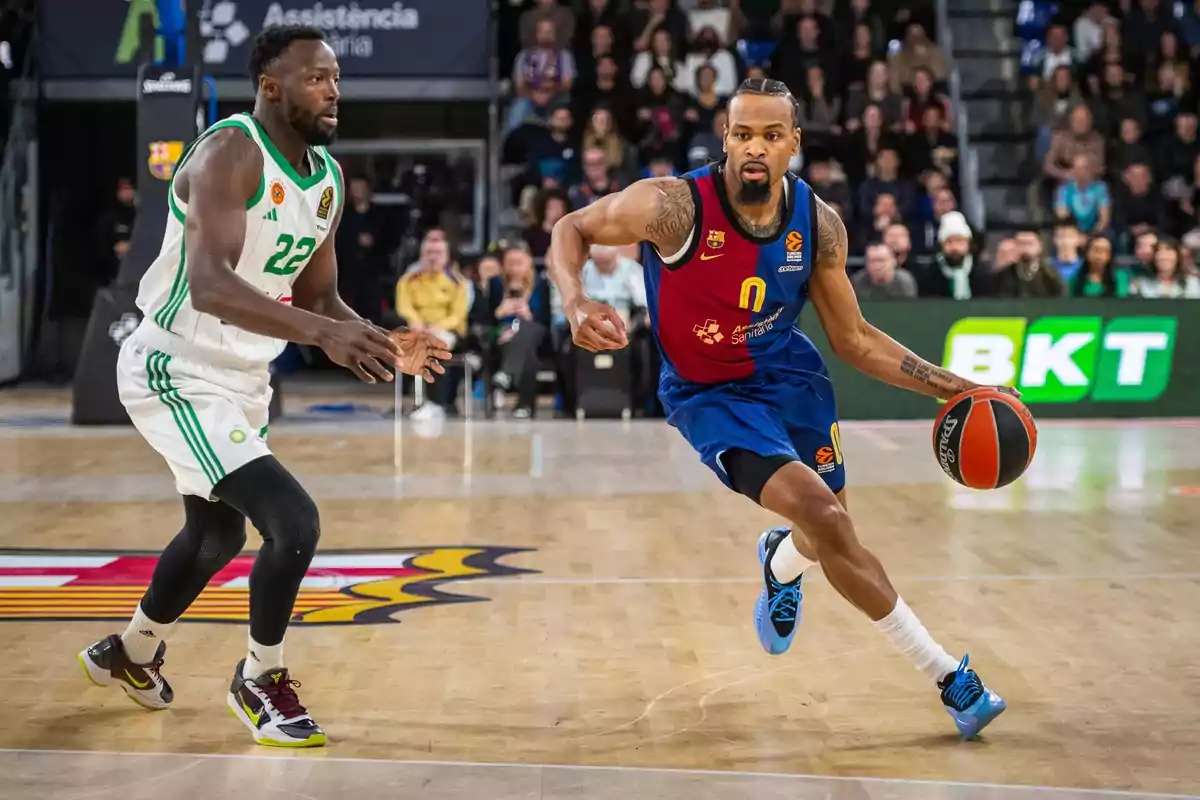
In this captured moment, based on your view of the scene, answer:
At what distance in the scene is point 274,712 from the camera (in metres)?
4.54

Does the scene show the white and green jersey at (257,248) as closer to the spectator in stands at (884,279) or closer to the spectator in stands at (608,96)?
the spectator in stands at (884,279)

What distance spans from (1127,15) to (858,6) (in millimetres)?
3237

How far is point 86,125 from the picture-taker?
19547mm

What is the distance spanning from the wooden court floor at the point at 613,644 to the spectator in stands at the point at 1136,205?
6.62m

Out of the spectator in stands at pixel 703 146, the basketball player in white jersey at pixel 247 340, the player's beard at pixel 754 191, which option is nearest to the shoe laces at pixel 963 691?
the player's beard at pixel 754 191

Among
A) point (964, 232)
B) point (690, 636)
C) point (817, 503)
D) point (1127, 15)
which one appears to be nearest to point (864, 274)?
point (964, 232)

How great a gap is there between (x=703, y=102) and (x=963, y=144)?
337cm

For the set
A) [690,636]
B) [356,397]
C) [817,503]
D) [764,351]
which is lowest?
[356,397]

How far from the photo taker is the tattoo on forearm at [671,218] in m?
5.11

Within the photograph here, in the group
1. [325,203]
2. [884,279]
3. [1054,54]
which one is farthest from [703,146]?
[325,203]

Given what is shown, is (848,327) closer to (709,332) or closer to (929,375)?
(929,375)

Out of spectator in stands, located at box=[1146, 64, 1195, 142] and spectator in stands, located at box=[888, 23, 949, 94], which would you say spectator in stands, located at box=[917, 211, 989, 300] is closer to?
spectator in stands, located at box=[888, 23, 949, 94]

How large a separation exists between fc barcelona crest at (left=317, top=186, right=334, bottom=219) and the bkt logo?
32.4ft

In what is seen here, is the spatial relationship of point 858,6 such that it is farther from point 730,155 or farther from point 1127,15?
point 730,155
